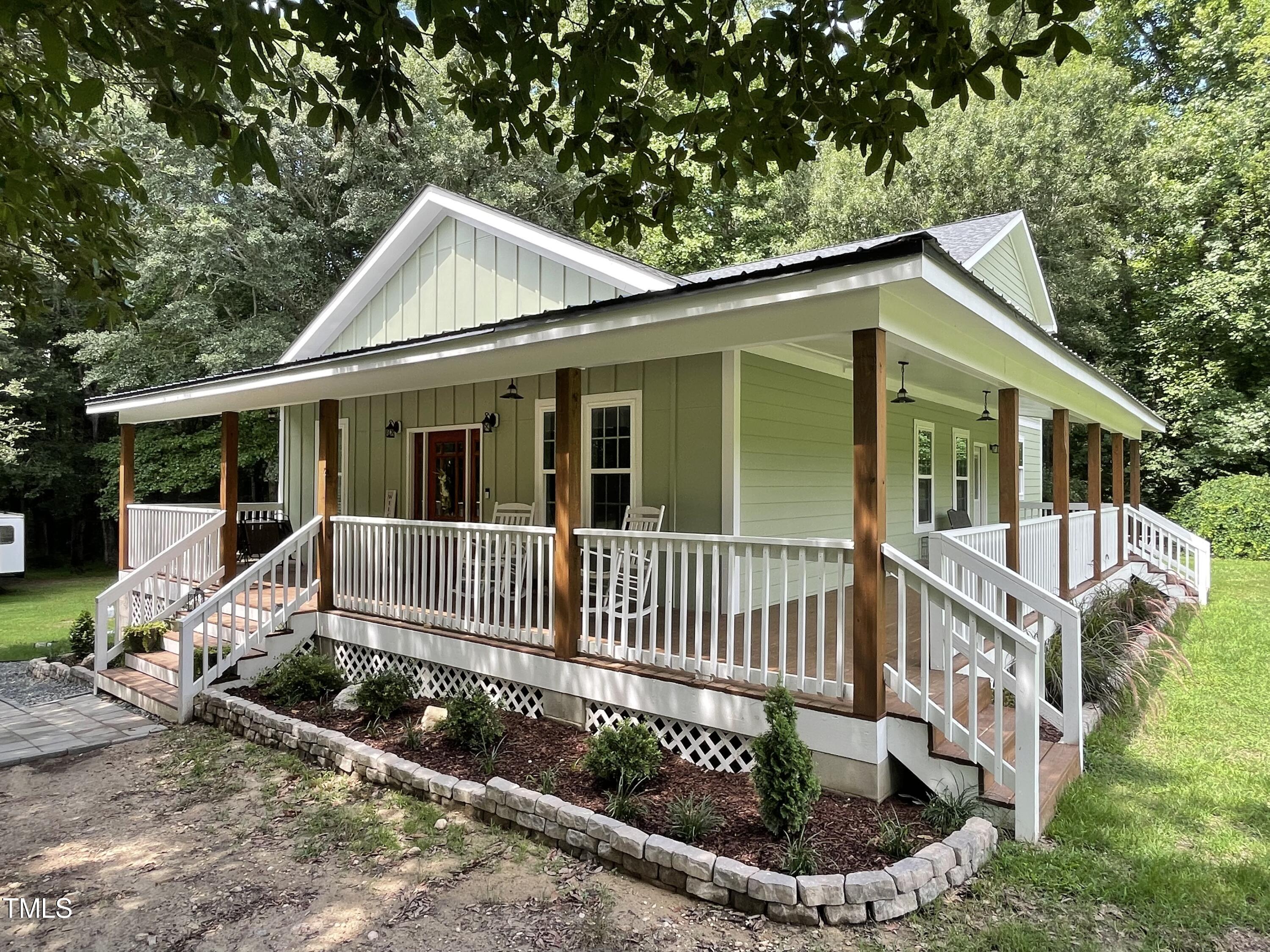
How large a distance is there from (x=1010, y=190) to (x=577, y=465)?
60.1 ft

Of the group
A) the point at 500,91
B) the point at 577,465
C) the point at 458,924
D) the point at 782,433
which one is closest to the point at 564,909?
the point at 458,924

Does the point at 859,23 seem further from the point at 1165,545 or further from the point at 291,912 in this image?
the point at 1165,545

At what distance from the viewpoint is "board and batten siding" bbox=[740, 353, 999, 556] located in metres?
7.45

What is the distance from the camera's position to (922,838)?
3971 millimetres

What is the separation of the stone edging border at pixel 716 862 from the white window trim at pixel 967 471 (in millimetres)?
9521

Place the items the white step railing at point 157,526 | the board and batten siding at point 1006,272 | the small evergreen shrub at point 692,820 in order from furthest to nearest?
the board and batten siding at point 1006,272 → the white step railing at point 157,526 → the small evergreen shrub at point 692,820

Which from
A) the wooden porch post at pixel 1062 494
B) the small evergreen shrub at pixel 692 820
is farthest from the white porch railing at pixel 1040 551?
the small evergreen shrub at pixel 692 820

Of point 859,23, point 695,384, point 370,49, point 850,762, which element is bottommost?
point 850,762

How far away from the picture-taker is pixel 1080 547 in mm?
10023

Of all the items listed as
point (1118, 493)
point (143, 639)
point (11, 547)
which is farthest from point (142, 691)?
point (1118, 493)

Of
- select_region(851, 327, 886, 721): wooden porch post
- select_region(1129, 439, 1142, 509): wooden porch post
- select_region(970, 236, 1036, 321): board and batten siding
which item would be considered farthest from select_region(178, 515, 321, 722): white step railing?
select_region(1129, 439, 1142, 509): wooden porch post

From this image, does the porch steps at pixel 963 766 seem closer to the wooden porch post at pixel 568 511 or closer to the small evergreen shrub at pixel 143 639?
the wooden porch post at pixel 568 511

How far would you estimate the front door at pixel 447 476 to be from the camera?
9.55 metres

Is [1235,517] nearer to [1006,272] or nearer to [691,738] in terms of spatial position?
[1006,272]
